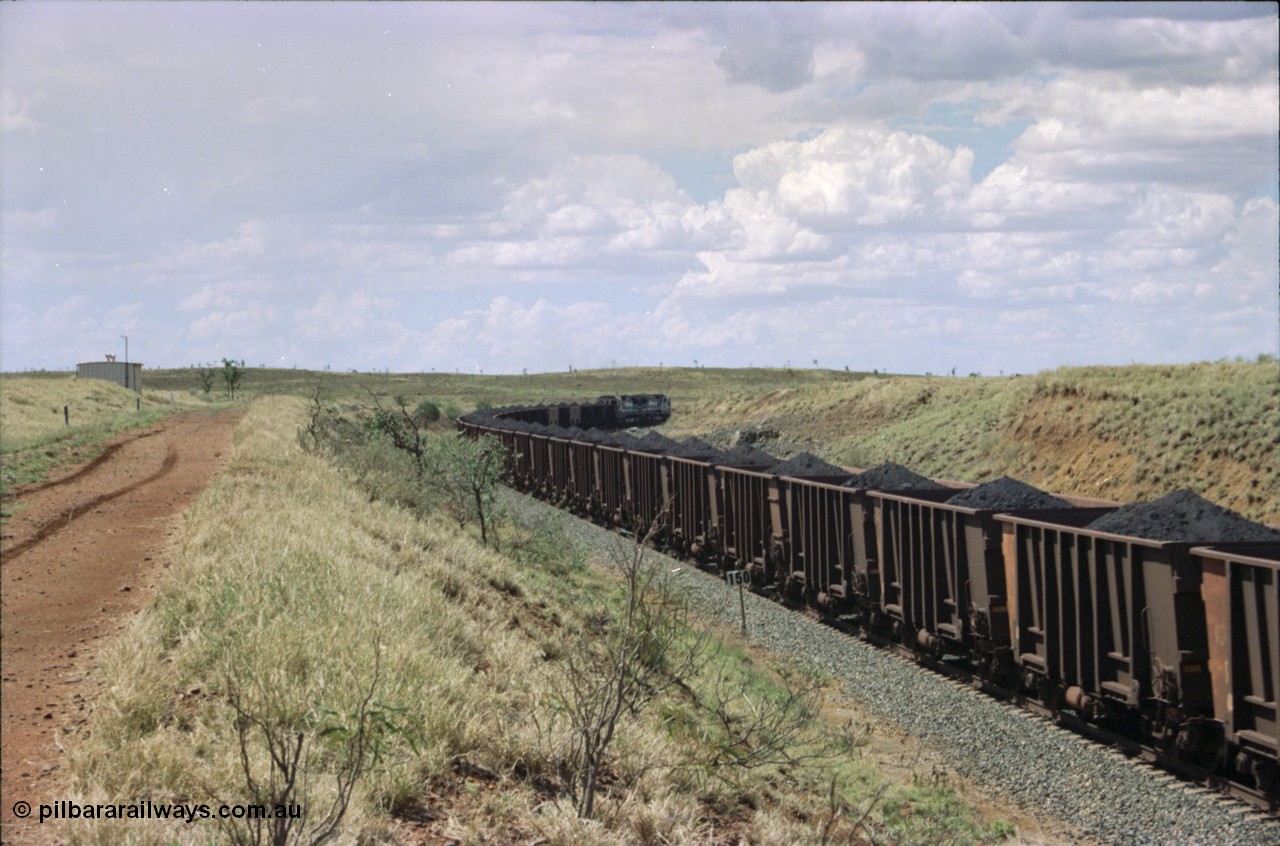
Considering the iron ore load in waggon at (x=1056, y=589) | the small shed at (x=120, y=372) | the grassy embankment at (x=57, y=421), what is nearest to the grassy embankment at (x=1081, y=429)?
the iron ore load in waggon at (x=1056, y=589)

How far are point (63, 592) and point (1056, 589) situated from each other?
1051 cm

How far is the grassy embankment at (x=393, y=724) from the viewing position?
6.73 metres

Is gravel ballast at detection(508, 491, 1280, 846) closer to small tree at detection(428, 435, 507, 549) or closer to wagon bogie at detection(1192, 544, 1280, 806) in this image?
wagon bogie at detection(1192, 544, 1280, 806)

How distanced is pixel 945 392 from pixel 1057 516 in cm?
4693

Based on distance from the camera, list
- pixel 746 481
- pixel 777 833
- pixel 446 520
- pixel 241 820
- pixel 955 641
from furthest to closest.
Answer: pixel 446 520 → pixel 746 481 → pixel 955 641 → pixel 777 833 → pixel 241 820

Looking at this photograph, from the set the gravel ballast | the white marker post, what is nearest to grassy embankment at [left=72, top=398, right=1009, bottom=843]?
the gravel ballast

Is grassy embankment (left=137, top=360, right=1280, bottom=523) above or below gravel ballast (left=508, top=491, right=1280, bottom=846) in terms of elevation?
above

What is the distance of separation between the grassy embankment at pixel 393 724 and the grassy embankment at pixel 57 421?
1198 cm

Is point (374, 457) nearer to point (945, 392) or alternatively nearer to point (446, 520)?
point (446, 520)

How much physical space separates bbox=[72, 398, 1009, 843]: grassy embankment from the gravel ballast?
35.5 inches

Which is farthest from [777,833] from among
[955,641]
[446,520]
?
[446,520]

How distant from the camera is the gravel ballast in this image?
9344 mm

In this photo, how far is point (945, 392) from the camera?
194 ft

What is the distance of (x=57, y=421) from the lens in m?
57.7
